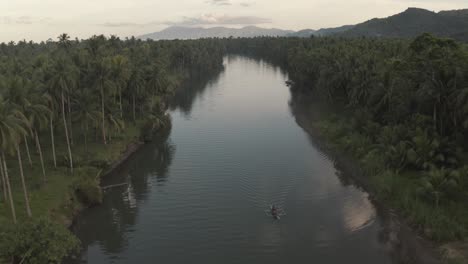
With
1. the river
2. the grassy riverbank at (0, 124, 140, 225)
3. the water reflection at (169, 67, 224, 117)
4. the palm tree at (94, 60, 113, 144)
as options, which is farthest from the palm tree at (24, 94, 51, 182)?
the water reflection at (169, 67, 224, 117)

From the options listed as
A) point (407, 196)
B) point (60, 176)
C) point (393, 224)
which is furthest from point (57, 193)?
point (407, 196)

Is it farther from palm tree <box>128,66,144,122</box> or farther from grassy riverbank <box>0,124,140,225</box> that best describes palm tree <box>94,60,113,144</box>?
palm tree <box>128,66,144,122</box>

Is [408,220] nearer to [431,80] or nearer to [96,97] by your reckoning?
[431,80]

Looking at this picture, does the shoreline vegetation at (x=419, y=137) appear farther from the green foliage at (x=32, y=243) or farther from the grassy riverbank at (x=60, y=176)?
the grassy riverbank at (x=60, y=176)

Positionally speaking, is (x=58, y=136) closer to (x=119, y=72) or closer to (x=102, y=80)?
(x=102, y=80)

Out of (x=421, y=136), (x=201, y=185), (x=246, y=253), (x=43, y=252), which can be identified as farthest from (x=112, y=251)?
(x=421, y=136)

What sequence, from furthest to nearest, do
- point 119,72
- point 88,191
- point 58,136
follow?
1. point 119,72
2. point 58,136
3. point 88,191
